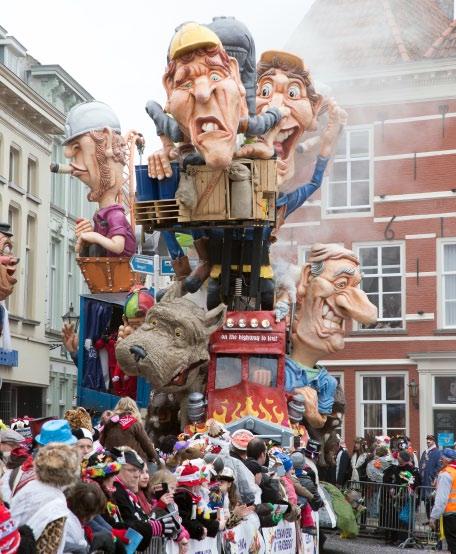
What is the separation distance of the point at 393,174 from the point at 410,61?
294 centimetres

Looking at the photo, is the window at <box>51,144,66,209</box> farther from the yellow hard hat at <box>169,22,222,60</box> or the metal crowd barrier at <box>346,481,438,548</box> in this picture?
the yellow hard hat at <box>169,22,222,60</box>

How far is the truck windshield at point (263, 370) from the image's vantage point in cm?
1527

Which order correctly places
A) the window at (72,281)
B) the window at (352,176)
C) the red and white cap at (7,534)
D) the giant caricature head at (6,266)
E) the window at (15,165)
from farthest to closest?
the window at (72,281)
the window at (15,165)
the window at (352,176)
the giant caricature head at (6,266)
the red and white cap at (7,534)

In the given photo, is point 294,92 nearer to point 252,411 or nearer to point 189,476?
point 252,411

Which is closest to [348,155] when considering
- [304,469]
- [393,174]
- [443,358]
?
[393,174]

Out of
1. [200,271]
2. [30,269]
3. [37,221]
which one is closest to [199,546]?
[200,271]

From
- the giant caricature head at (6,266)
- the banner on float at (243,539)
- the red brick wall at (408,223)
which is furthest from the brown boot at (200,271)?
the red brick wall at (408,223)

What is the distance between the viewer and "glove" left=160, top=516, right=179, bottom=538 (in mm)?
7914

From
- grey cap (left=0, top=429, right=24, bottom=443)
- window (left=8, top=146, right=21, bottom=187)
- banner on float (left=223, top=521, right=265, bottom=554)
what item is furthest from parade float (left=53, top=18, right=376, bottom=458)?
window (left=8, top=146, right=21, bottom=187)

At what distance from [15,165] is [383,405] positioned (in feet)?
42.4

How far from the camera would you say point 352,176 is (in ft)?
104

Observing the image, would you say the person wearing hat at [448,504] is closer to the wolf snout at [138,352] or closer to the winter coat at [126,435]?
the wolf snout at [138,352]

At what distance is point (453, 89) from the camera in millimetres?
30719

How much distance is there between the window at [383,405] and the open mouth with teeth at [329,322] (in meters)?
13.3
